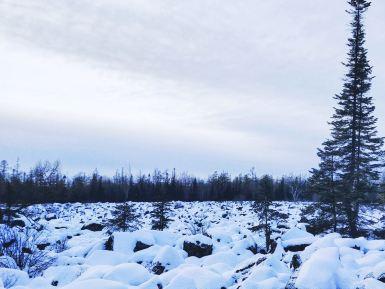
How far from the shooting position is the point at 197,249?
18891 mm

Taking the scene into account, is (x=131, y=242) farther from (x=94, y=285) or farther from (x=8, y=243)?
(x=94, y=285)

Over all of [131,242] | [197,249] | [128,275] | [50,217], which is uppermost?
[128,275]

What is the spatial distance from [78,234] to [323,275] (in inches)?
983

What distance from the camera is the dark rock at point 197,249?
18.8 meters

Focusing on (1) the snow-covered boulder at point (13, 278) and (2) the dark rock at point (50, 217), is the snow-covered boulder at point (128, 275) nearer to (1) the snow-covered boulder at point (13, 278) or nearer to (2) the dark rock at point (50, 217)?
(1) the snow-covered boulder at point (13, 278)

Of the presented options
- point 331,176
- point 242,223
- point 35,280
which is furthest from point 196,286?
point 242,223

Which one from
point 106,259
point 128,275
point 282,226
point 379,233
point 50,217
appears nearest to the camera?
point 128,275

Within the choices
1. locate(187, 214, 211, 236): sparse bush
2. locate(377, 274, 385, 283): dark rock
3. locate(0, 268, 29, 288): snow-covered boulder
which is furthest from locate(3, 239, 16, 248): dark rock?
locate(187, 214, 211, 236): sparse bush

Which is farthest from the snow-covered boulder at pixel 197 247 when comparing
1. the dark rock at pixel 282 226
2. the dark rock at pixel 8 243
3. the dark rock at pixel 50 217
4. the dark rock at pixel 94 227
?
the dark rock at pixel 50 217

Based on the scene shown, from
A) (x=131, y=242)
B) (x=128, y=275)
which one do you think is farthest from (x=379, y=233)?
(x=128, y=275)

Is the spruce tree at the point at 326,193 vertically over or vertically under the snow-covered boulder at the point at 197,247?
over

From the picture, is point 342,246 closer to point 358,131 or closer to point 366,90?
point 358,131

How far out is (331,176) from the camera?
2756cm

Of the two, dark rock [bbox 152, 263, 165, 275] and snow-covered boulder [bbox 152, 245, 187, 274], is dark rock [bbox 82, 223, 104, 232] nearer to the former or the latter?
snow-covered boulder [bbox 152, 245, 187, 274]
